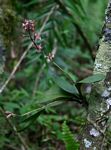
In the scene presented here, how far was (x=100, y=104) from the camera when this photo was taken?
74.4 inches

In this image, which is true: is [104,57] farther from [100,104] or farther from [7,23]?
[7,23]

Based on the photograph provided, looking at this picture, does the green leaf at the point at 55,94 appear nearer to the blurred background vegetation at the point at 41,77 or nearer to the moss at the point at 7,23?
the blurred background vegetation at the point at 41,77

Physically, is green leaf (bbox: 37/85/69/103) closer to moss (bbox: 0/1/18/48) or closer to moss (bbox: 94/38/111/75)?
moss (bbox: 94/38/111/75)

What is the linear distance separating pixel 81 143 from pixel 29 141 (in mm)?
1310

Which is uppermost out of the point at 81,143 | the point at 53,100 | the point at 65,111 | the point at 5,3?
the point at 5,3

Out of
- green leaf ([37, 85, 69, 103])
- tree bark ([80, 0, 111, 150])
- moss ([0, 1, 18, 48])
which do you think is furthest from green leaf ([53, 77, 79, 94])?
moss ([0, 1, 18, 48])

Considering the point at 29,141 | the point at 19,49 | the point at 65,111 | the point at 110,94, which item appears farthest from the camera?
the point at 65,111

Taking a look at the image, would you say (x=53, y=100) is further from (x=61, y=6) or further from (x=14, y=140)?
(x=61, y=6)

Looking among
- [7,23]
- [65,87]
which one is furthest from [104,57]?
[7,23]

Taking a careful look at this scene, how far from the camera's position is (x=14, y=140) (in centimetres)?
297

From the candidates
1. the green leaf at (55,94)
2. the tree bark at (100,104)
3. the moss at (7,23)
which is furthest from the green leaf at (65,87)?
the moss at (7,23)

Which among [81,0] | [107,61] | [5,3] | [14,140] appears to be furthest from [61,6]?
[107,61]

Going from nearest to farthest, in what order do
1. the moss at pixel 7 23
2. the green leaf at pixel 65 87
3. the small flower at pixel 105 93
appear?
the small flower at pixel 105 93 < the green leaf at pixel 65 87 < the moss at pixel 7 23

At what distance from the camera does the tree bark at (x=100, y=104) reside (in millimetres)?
1885
